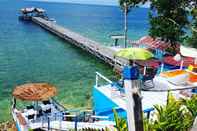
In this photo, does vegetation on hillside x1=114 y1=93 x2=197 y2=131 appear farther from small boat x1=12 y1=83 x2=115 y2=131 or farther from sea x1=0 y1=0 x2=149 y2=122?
sea x1=0 y1=0 x2=149 y2=122

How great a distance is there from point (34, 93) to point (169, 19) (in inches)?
312

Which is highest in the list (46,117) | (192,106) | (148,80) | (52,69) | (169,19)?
(169,19)

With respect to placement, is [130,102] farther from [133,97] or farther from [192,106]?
[192,106]

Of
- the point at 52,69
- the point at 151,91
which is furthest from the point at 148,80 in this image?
the point at 52,69

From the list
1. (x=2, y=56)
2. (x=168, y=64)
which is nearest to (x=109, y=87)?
(x=168, y=64)

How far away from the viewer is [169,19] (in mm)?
17578

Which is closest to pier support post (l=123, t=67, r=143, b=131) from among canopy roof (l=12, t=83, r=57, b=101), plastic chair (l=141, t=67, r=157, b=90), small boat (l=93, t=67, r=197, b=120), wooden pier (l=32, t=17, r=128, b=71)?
small boat (l=93, t=67, r=197, b=120)

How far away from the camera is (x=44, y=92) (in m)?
14.0

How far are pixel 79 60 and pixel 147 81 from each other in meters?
20.8

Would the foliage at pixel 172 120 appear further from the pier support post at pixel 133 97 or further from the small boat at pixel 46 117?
the small boat at pixel 46 117

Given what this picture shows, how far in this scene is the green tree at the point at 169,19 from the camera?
1775cm

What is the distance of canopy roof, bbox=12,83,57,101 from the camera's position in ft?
44.3

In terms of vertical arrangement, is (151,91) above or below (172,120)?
below

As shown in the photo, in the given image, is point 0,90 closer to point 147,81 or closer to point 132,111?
point 147,81
